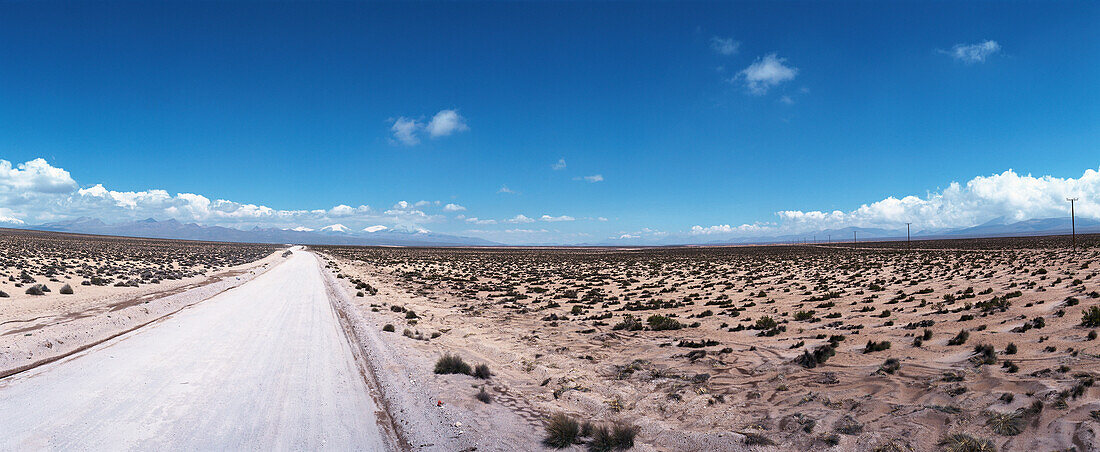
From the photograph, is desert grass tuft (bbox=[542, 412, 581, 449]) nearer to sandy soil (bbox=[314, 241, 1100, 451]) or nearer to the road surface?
sandy soil (bbox=[314, 241, 1100, 451])

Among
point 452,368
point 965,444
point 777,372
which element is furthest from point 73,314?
point 965,444

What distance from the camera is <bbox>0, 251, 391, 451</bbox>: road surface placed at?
238 inches

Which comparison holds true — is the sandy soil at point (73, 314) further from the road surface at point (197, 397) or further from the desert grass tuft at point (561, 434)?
the desert grass tuft at point (561, 434)

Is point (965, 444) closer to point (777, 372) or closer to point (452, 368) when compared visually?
point (777, 372)

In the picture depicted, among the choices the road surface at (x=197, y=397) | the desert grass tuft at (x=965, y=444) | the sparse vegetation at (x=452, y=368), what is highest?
the desert grass tuft at (x=965, y=444)

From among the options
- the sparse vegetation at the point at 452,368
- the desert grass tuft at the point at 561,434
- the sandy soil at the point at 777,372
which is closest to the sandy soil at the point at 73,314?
the sandy soil at the point at 777,372

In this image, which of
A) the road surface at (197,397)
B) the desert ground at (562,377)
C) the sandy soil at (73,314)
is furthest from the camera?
the sandy soil at (73,314)

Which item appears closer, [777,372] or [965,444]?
[965,444]

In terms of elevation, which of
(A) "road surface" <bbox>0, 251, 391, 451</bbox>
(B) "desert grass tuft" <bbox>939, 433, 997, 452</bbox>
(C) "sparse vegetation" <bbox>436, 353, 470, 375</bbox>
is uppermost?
(B) "desert grass tuft" <bbox>939, 433, 997, 452</bbox>

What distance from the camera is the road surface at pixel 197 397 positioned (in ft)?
19.9

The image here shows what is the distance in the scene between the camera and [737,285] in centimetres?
2877

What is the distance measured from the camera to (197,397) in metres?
7.59

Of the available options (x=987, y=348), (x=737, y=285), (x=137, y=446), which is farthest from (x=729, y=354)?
(x=737, y=285)

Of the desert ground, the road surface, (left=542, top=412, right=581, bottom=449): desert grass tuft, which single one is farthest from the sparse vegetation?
(left=542, top=412, right=581, bottom=449): desert grass tuft
